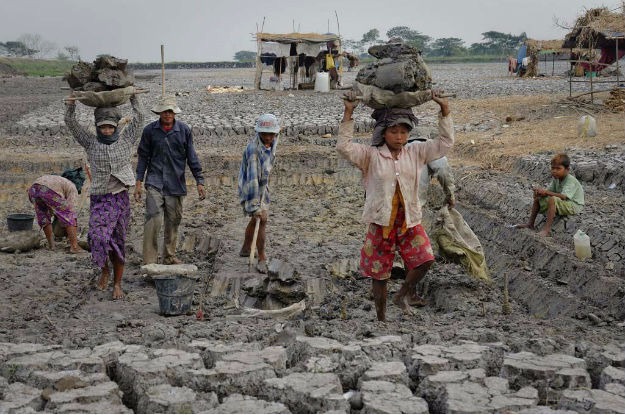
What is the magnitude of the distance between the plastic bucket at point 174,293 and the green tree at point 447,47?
310ft

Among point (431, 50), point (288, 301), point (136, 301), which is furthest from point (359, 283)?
point (431, 50)

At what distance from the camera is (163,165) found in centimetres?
764

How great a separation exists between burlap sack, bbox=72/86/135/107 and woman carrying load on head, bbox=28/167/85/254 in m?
1.86

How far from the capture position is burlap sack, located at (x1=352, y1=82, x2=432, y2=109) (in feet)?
19.0

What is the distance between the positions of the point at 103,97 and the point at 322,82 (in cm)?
2411

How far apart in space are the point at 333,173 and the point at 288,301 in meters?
6.66

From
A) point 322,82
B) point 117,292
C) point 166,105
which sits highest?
point 322,82

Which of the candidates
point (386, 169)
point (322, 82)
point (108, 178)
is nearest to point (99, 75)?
point (108, 178)

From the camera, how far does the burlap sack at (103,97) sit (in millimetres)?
6938

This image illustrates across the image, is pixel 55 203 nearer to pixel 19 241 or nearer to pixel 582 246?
pixel 19 241

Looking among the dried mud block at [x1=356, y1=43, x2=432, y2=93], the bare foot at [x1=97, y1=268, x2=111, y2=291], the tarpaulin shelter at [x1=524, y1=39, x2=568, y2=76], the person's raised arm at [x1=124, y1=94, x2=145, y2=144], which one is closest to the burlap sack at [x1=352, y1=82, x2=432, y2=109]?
the dried mud block at [x1=356, y1=43, x2=432, y2=93]

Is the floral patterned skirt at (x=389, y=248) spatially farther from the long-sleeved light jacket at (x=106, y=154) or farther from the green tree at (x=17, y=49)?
the green tree at (x=17, y=49)

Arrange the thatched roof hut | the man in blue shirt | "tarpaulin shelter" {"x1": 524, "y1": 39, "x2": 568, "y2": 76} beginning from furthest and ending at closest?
1. "tarpaulin shelter" {"x1": 524, "y1": 39, "x2": 568, "y2": 76}
2. the thatched roof hut
3. the man in blue shirt

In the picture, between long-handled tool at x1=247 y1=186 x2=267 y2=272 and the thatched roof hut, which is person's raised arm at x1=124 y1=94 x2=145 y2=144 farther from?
the thatched roof hut
